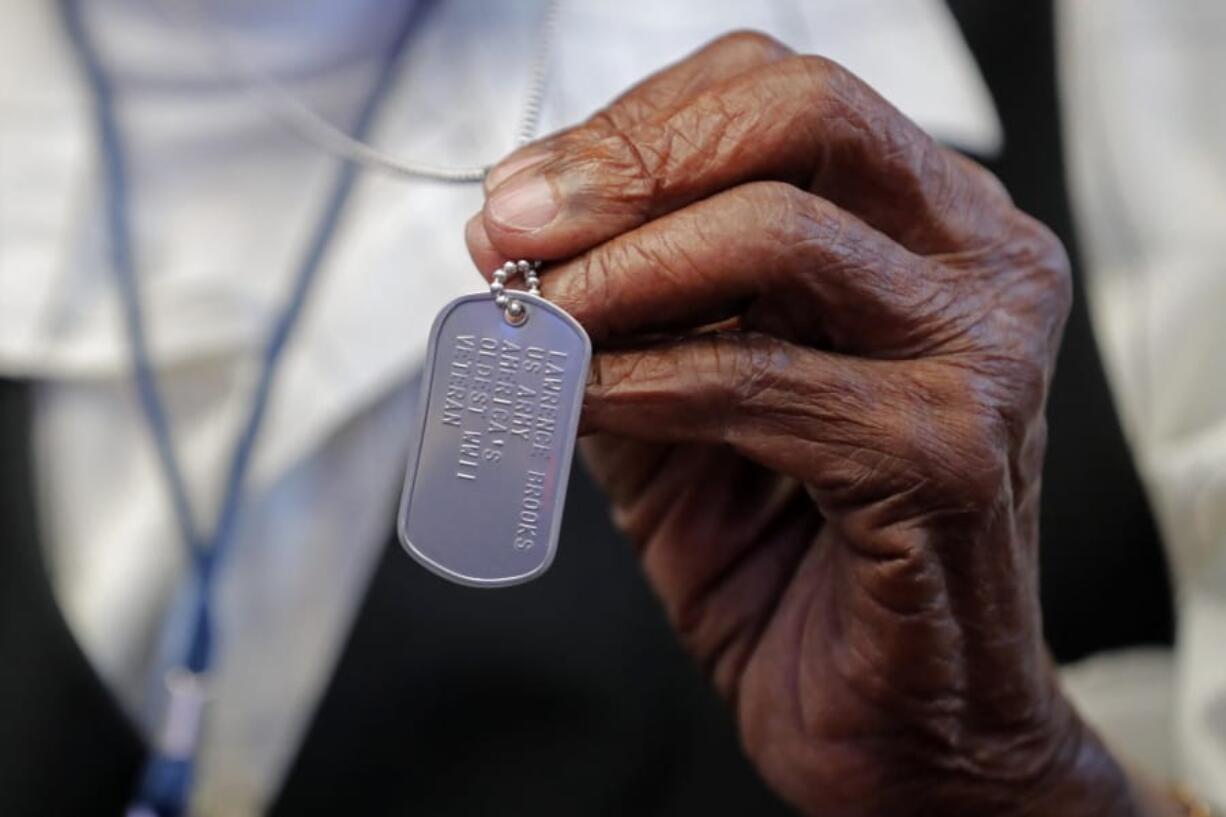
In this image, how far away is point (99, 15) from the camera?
911 mm

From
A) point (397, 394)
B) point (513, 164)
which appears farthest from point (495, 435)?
point (397, 394)

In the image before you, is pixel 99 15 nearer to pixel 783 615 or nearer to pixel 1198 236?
pixel 783 615

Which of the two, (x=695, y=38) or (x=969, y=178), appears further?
(x=695, y=38)

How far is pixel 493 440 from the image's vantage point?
474mm

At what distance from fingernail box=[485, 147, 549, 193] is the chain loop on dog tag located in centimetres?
4

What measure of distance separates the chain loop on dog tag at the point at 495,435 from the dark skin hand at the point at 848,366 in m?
0.02

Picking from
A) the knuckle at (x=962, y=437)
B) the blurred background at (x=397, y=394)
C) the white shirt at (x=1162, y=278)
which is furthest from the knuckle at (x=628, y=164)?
the white shirt at (x=1162, y=278)

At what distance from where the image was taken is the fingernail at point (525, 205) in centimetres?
47

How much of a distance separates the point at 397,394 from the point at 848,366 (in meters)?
0.43

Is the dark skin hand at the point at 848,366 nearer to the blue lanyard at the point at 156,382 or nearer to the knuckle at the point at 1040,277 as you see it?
the knuckle at the point at 1040,277

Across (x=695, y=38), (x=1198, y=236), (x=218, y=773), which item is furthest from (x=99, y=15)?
(x=1198, y=236)

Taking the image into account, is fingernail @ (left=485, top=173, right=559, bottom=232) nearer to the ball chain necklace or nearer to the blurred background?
the ball chain necklace

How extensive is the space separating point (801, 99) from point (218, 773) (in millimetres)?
627

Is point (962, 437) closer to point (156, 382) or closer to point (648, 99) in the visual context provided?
point (648, 99)
